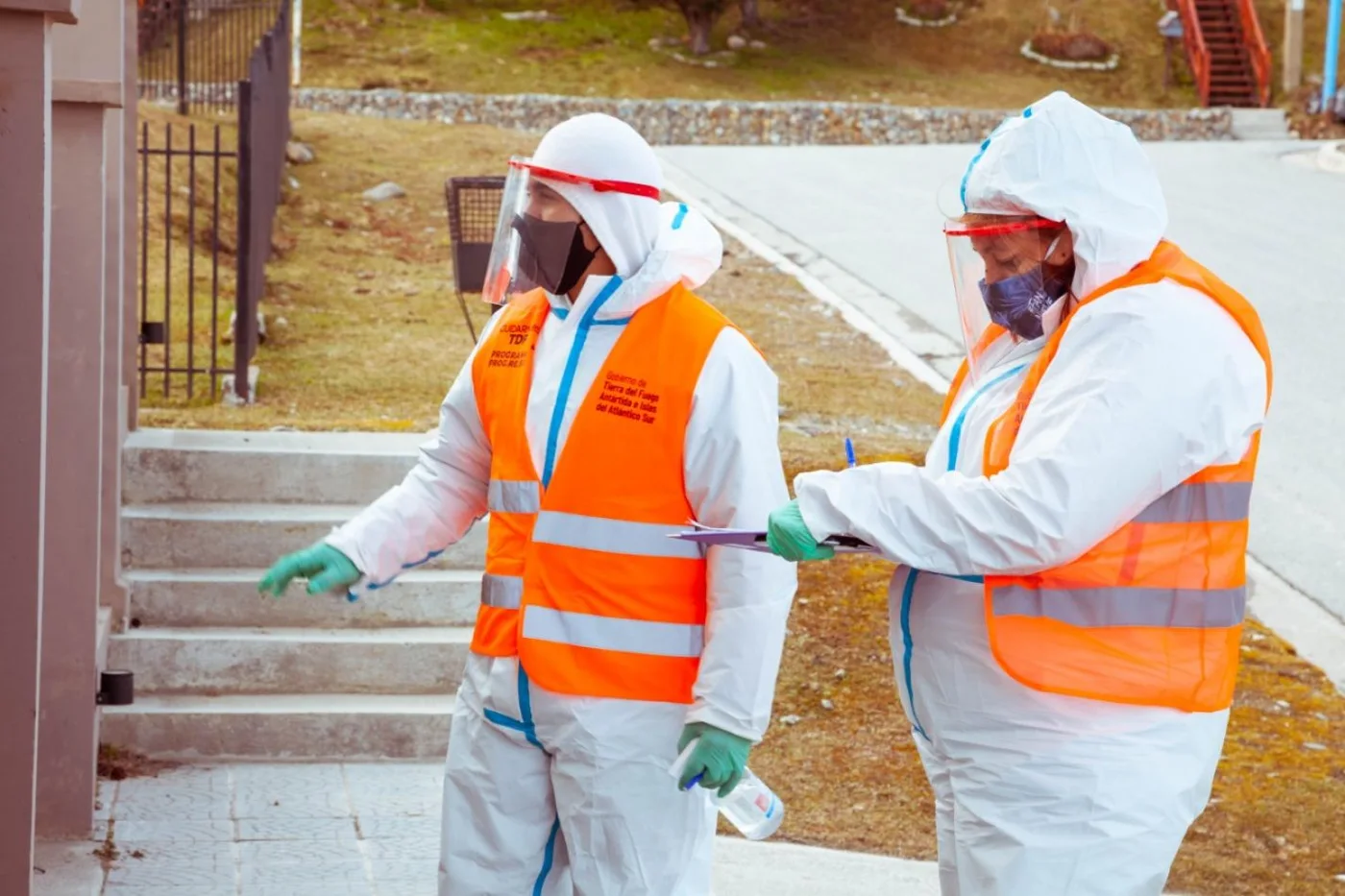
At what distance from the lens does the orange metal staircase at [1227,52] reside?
32031mm

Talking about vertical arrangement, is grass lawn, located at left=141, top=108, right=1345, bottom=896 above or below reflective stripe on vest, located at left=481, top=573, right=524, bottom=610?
below

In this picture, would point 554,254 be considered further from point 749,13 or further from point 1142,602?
point 749,13

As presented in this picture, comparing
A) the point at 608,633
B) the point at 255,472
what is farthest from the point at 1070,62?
the point at 608,633

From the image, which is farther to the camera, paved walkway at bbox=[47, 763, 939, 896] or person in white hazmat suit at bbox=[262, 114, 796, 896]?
paved walkway at bbox=[47, 763, 939, 896]

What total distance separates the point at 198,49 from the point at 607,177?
2258 cm

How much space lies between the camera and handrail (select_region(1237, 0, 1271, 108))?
31.6 metres

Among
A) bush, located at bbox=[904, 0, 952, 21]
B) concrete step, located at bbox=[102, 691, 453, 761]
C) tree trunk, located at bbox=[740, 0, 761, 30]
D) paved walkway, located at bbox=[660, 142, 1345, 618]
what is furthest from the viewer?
bush, located at bbox=[904, 0, 952, 21]

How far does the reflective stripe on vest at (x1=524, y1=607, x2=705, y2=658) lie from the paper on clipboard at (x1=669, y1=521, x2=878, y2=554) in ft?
0.77

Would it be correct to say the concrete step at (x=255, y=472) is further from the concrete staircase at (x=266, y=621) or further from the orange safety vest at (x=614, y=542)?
the orange safety vest at (x=614, y=542)

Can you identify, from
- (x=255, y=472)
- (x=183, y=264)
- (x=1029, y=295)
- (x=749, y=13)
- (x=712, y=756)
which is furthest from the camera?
(x=749, y=13)

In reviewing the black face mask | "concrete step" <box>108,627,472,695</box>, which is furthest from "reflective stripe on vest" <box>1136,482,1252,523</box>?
"concrete step" <box>108,627,472,695</box>

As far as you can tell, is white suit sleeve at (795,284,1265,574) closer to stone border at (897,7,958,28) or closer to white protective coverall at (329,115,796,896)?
white protective coverall at (329,115,796,896)

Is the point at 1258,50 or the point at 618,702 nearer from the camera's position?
the point at 618,702

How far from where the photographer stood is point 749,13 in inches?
1388
